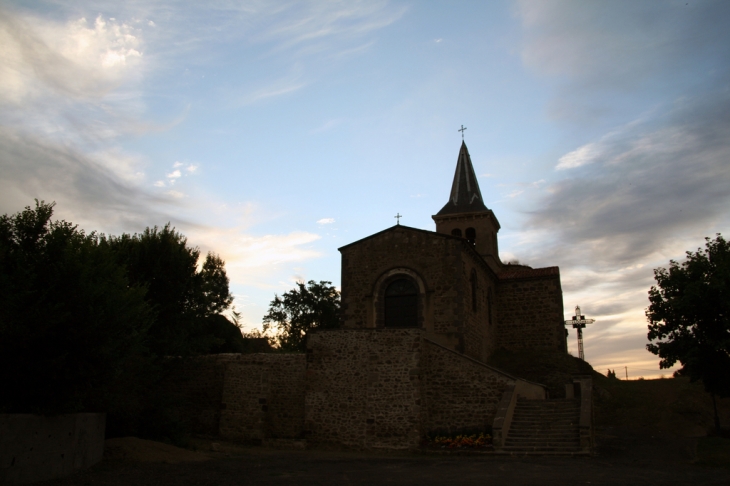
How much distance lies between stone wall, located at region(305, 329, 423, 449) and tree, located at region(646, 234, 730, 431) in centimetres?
921

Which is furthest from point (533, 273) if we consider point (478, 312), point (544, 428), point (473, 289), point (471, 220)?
point (544, 428)

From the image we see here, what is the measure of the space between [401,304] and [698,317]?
1146 centimetres

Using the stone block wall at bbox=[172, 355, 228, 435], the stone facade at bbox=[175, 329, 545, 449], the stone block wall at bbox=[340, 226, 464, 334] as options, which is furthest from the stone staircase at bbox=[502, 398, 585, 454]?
the stone block wall at bbox=[172, 355, 228, 435]

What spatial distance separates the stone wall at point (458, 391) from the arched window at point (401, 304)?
4.95 meters

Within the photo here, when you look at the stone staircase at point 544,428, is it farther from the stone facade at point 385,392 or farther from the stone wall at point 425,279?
the stone wall at point 425,279

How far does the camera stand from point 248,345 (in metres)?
38.3

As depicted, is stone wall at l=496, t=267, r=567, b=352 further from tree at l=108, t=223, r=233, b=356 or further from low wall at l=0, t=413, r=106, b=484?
low wall at l=0, t=413, r=106, b=484

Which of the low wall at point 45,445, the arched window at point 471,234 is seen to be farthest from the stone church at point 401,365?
the low wall at point 45,445

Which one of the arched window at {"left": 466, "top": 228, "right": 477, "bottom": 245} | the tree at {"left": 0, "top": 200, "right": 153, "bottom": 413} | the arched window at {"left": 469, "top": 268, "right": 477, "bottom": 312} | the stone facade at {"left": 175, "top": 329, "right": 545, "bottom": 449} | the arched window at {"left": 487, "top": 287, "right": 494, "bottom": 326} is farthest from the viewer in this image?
the arched window at {"left": 466, "top": 228, "right": 477, "bottom": 245}

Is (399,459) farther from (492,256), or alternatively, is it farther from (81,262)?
(492,256)

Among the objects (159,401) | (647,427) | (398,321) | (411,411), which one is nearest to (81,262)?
(159,401)

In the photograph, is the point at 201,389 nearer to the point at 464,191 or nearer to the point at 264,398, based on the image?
the point at 264,398

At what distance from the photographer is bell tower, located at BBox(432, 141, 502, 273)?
34094 millimetres

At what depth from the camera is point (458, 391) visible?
18797 millimetres
